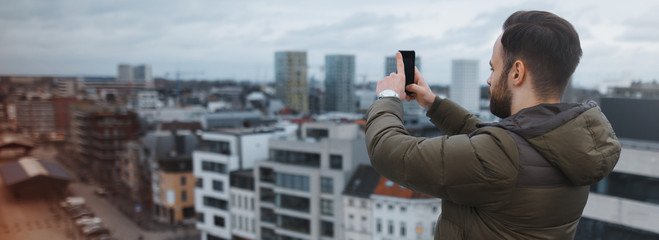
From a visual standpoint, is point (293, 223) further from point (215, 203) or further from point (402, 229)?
point (215, 203)

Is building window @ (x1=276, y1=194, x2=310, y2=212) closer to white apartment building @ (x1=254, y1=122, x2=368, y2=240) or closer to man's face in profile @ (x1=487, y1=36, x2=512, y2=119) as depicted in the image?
white apartment building @ (x1=254, y1=122, x2=368, y2=240)

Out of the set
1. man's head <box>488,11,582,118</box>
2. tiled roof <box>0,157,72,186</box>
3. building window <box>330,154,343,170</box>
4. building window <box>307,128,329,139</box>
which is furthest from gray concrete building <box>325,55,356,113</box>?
man's head <box>488,11,582,118</box>

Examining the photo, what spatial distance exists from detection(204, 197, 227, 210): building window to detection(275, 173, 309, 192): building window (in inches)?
117

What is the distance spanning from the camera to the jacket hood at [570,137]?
0.58 metres

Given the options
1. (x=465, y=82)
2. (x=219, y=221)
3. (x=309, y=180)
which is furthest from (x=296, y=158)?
(x=465, y=82)

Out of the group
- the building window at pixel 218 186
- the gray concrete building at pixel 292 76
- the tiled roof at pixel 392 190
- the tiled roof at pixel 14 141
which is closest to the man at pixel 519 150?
the tiled roof at pixel 14 141

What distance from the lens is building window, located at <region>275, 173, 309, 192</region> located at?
10.5 meters

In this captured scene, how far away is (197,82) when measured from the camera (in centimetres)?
5828

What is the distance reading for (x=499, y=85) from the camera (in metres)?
0.68

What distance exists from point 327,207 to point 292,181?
1077 millimetres

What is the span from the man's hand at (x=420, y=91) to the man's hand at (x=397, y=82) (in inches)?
1.7

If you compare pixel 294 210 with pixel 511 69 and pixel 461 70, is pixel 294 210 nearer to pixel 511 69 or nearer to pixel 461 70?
pixel 511 69

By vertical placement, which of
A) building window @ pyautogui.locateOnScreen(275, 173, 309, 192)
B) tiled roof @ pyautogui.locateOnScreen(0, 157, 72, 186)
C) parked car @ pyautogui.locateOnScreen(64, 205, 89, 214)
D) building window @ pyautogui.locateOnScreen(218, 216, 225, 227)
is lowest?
building window @ pyautogui.locateOnScreen(218, 216, 225, 227)

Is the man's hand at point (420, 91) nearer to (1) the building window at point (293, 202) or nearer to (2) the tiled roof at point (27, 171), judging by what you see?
→ (2) the tiled roof at point (27, 171)
